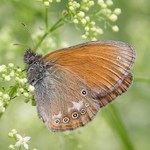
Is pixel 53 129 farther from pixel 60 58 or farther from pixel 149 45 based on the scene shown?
pixel 149 45

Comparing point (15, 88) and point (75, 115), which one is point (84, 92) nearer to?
point (75, 115)

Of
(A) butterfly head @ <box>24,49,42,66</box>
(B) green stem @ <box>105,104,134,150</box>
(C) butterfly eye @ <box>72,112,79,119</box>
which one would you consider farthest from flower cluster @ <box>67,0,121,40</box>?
(B) green stem @ <box>105,104,134,150</box>

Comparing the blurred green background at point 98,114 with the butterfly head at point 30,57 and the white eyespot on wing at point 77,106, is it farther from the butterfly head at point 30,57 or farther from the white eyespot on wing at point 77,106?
the butterfly head at point 30,57

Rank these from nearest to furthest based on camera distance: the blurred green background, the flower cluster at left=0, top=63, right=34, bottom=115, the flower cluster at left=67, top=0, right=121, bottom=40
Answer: the flower cluster at left=0, top=63, right=34, bottom=115, the flower cluster at left=67, top=0, right=121, bottom=40, the blurred green background

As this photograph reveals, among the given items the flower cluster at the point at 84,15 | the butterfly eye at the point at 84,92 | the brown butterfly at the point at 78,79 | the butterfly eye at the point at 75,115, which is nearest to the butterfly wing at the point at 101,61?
the brown butterfly at the point at 78,79

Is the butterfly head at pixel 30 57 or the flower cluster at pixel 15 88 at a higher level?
the butterfly head at pixel 30 57

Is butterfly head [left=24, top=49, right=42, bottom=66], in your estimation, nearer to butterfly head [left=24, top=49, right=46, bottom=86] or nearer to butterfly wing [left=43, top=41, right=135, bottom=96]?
butterfly head [left=24, top=49, right=46, bottom=86]
